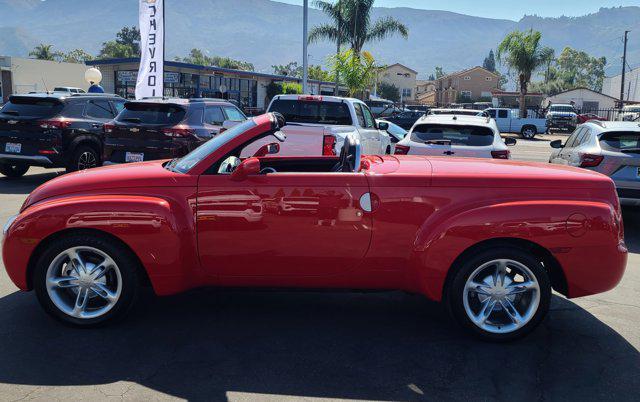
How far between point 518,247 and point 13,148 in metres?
9.81

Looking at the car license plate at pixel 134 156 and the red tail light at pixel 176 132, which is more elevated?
the red tail light at pixel 176 132

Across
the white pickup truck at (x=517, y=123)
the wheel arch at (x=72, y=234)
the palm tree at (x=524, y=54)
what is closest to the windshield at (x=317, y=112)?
the wheel arch at (x=72, y=234)

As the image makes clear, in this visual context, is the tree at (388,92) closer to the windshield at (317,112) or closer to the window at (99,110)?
the window at (99,110)

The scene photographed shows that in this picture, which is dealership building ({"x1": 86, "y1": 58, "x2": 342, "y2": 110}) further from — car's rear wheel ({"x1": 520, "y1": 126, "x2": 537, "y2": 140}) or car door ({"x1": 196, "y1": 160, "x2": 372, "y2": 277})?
car door ({"x1": 196, "y1": 160, "x2": 372, "y2": 277})

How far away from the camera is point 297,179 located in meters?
4.12

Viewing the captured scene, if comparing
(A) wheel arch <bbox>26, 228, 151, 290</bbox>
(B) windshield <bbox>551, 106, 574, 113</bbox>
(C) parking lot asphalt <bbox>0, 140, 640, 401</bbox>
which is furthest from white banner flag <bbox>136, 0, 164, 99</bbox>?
(B) windshield <bbox>551, 106, 574, 113</bbox>

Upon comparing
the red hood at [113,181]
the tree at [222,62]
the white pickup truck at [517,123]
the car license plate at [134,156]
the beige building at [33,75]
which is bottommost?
the car license plate at [134,156]

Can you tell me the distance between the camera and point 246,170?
13.4 ft

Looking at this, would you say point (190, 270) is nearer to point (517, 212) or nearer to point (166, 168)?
point (166, 168)

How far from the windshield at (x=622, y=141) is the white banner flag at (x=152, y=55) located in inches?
447

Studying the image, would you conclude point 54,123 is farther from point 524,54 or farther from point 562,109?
point 562,109

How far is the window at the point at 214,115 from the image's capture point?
10.4m

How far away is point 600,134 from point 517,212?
492 cm

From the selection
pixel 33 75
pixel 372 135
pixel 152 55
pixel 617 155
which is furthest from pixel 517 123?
pixel 33 75
